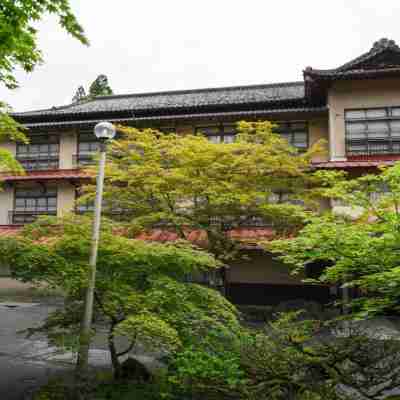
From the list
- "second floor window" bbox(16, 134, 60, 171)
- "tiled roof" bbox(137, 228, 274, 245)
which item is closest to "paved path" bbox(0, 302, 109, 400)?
"tiled roof" bbox(137, 228, 274, 245)

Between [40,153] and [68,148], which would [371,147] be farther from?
[40,153]

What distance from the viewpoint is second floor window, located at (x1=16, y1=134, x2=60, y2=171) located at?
24344 millimetres

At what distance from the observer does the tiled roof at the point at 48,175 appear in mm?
22250

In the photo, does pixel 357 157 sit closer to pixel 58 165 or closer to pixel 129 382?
pixel 129 382

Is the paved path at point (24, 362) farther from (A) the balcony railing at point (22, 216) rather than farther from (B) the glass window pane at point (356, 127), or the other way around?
(B) the glass window pane at point (356, 127)

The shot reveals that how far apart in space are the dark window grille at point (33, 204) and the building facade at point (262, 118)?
65mm

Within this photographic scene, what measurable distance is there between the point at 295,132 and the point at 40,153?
16.7 meters

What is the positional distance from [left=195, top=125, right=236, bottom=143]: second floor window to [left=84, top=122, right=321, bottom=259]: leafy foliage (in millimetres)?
6708

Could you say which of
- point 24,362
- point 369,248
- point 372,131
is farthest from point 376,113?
point 24,362

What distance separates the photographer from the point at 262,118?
21438mm

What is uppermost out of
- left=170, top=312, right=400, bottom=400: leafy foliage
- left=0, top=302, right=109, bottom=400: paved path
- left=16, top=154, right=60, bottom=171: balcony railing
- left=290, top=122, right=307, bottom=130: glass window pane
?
left=290, top=122, right=307, bottom=130: glass window pane

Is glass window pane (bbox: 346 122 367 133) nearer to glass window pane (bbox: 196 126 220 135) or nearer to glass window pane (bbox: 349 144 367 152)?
glass window pane (bbox: 349 144 367 152)

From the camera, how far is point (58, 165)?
24156 millimetres

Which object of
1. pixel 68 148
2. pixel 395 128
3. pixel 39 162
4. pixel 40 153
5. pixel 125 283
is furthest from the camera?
pixel 40 153
